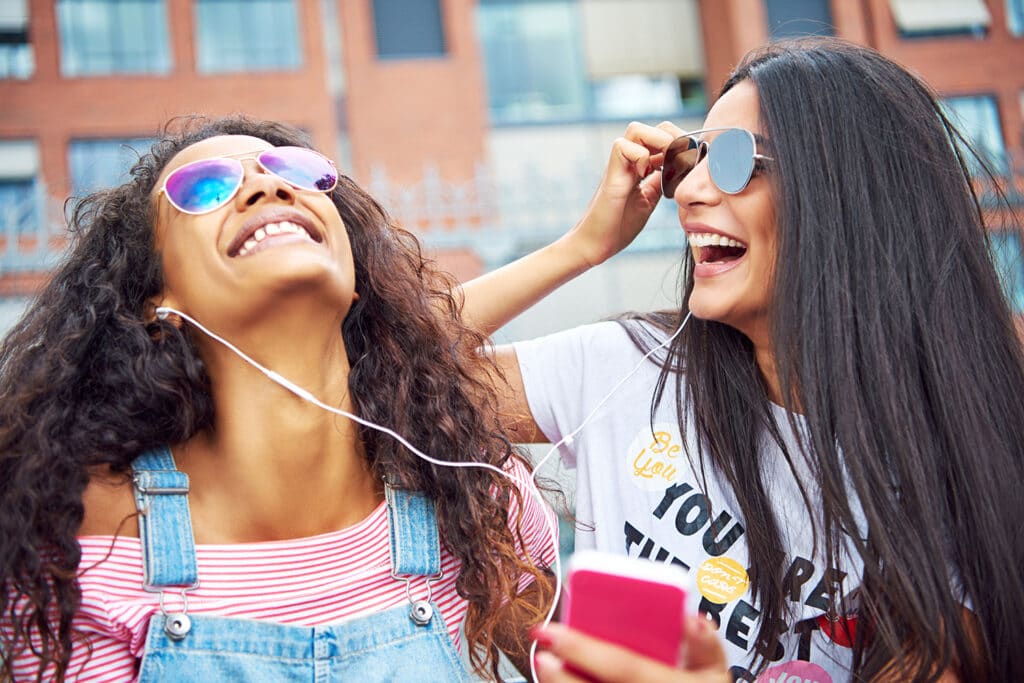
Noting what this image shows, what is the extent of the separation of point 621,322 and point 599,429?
1.19ft

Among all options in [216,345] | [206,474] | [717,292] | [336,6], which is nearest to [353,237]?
[216,345]

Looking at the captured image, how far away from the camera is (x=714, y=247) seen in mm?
2449

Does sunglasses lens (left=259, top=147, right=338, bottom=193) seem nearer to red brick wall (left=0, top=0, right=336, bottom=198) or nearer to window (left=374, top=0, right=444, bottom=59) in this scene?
red brick wall (left=0, top=0, right=336, bottom=198)

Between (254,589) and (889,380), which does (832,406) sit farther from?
(254,589)

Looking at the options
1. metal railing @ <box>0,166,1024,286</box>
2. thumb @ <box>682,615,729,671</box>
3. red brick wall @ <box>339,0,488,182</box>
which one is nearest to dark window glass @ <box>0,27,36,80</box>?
red brick wall @ <box>339,0,488,182</box>

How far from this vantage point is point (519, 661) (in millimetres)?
2283

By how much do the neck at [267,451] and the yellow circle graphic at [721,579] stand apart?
30.6 inches

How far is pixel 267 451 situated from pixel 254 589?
0.27 meters

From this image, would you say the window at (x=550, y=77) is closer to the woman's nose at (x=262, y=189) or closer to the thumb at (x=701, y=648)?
the woman's nose at (x=262, y=189)

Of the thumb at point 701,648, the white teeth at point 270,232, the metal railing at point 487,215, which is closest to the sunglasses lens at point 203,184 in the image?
the white teeth at point 270,232

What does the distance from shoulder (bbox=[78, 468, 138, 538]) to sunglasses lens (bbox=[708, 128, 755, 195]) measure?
4.71 feet

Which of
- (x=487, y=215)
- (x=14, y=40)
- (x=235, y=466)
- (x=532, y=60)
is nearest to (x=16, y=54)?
(x=14, y=40)

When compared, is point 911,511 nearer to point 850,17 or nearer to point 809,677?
point 809,677

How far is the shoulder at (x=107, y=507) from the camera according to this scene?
1.86 metres
